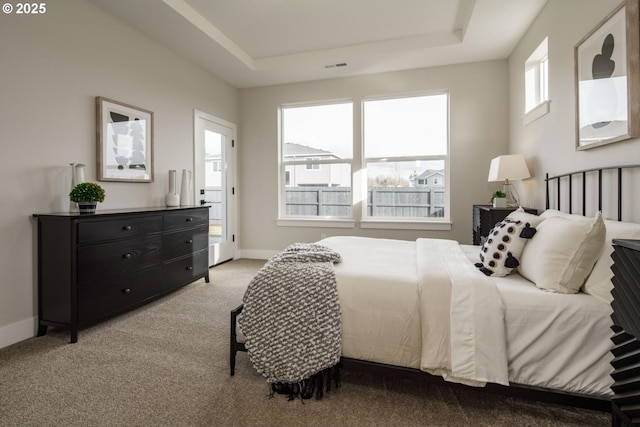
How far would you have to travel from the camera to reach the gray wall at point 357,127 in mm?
4078

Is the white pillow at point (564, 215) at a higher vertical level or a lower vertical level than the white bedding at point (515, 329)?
higher

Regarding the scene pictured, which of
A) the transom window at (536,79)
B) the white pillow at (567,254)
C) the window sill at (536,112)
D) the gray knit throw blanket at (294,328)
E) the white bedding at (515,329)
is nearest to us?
the white bedding at (515,329)

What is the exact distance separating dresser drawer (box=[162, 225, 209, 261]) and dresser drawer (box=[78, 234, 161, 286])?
106 mm

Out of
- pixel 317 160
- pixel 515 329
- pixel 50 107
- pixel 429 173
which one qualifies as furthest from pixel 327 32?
pixel 515 329

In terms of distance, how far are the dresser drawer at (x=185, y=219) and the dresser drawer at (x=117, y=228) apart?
4.8 inches

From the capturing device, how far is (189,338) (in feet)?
7.66

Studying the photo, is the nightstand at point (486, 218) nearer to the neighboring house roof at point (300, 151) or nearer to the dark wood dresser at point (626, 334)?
the dark wood dresser at point (626, 334)

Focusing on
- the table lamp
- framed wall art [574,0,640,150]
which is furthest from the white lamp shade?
framed wall art [574,0,640,150]

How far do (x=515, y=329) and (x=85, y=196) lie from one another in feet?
9.56

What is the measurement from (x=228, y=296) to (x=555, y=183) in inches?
126

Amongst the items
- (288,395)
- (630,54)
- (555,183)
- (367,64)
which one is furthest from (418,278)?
(367,64)

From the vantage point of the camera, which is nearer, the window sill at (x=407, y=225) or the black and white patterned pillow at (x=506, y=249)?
the black and white patterned pillow at (x=506, y=249)

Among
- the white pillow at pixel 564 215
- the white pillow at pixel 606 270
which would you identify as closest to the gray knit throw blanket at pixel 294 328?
the white pillow at pixel 606 270

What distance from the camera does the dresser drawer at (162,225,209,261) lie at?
10.2 ft
